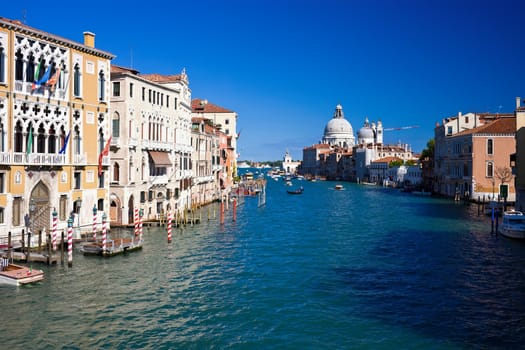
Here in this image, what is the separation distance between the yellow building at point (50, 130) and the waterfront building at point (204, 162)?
1331 cm

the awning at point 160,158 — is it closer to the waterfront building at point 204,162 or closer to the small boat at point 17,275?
the waterfront building at point 204,162

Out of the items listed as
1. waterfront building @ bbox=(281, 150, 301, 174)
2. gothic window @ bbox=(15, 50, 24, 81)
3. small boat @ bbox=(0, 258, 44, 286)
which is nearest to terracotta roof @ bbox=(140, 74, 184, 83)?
gothic window @ bbox=(15, 50, 24, 81)

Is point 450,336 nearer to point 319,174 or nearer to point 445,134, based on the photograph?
point 445,134

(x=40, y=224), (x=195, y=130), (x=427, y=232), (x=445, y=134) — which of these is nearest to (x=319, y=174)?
(x=445, y=134)

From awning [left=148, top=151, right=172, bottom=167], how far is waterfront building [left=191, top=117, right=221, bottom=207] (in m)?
6.48

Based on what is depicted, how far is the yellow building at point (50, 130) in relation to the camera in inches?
682

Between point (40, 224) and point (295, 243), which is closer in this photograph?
point (40, 224)

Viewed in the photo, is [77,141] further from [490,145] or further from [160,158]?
[490,145]

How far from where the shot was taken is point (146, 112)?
2555cm

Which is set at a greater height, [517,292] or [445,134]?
[445,134]

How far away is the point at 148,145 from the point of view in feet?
84.4

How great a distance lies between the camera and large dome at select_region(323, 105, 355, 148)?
156 m

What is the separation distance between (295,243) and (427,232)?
24.6ft

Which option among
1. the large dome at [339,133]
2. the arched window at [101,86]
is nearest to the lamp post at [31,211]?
the arched window at [101,86]
